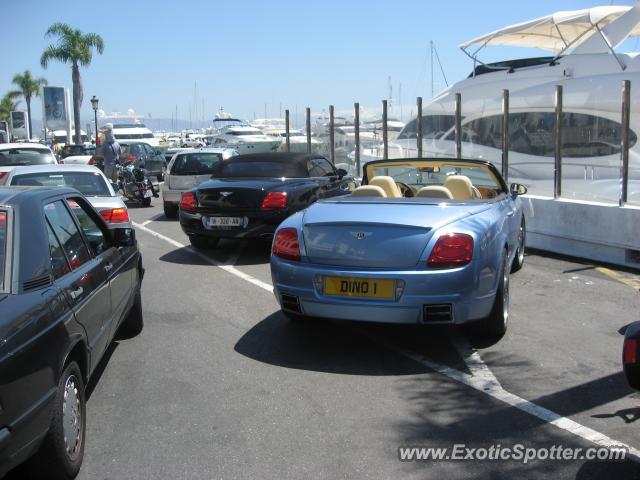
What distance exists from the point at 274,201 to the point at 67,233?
212 inches

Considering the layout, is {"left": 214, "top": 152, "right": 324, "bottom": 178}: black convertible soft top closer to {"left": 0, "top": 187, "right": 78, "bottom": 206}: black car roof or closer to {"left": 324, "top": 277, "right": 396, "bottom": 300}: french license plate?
{"left": 324, "top": 277, "right": 396, "bottom": 300}: french license plate

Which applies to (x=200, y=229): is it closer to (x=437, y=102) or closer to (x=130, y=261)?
(x=130, y=261)

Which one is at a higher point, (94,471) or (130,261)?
(130,261)

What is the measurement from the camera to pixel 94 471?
3391mm

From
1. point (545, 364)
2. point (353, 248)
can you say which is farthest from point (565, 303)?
point (353, 248)

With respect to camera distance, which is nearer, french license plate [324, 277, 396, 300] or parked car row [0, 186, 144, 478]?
parked car row [0, 186, 144, 478]

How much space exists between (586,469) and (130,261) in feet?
12.0

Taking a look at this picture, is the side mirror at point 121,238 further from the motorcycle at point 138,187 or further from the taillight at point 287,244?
the motorcycle at point 138,187

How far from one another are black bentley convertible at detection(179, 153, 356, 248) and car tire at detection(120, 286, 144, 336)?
3710 mm

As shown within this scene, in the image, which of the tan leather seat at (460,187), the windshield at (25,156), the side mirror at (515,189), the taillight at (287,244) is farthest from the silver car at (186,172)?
the taillight at (287,244)

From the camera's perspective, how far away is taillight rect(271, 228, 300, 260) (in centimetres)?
527

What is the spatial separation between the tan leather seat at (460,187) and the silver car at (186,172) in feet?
27.1

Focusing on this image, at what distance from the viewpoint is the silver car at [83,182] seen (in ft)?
28.0

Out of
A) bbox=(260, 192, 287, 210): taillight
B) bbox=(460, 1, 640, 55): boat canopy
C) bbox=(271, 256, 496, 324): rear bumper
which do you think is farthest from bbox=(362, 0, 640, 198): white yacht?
bbox=(271, 256, 496, 324): rear bumper
